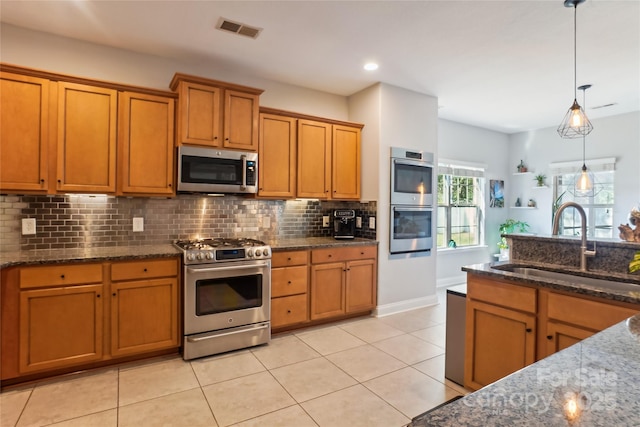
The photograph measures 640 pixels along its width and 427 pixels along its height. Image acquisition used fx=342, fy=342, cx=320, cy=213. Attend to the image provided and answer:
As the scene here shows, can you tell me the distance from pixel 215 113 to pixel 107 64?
3.51 ft

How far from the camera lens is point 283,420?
6.83 feet

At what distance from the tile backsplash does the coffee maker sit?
0.19 metres

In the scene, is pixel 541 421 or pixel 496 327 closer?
pixel 541 421

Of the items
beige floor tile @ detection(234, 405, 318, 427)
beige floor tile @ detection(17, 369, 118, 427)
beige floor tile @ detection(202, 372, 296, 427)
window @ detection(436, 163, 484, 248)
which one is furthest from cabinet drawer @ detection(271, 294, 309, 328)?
window @ detection(436, 163, 484, 248)

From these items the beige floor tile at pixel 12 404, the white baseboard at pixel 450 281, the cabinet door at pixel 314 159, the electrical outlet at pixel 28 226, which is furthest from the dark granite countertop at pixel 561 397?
the white baseboard at pixel 450 281

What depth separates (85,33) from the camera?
2.91 meters

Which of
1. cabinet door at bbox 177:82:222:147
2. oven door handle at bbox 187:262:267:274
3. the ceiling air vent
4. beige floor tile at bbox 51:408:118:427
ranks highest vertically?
the ceiling air vent

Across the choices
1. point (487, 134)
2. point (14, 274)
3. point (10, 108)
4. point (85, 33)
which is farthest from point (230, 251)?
point (487, 134)

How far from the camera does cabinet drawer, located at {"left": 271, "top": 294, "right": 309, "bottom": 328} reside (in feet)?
11.1

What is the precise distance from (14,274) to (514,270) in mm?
3559

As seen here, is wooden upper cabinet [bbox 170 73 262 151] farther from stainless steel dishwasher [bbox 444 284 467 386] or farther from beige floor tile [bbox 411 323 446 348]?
beige floor tile [bbox 411 323 446 348]

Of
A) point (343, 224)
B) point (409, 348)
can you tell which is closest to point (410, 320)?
point (409, 348)

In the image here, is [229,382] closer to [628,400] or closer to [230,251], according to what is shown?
[230,251]

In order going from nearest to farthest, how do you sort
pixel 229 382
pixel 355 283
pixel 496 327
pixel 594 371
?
1. pixel 594 371
2. pixel 496 327
3. pixel 229 382
4. pixel 355 283
